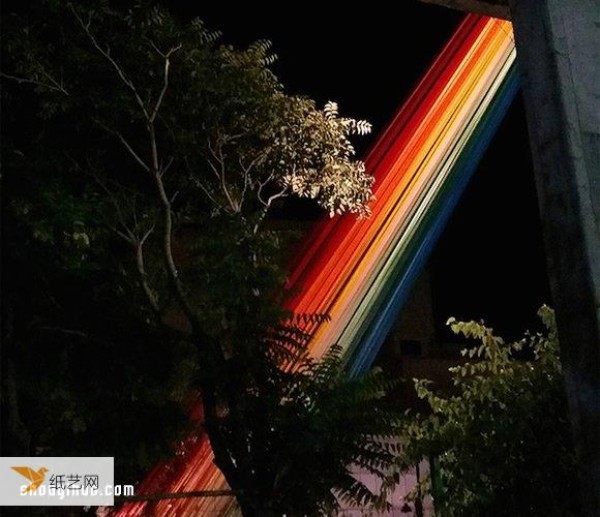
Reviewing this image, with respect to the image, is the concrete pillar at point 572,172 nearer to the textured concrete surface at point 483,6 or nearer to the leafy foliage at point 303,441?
the leafy foliage at point 303,441

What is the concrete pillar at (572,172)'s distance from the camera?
12.7ft

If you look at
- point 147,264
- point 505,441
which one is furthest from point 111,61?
point 505,441

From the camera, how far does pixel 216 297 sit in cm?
554

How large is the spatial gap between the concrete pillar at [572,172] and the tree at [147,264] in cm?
180

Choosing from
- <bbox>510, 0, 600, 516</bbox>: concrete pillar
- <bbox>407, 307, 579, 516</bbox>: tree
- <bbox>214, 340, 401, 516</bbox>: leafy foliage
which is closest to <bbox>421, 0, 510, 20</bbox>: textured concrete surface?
<bbox>407, 307, 579, 516</bbox>: tree

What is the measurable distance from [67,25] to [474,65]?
6.04m

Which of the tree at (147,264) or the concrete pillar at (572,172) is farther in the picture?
the tree at (147,264)

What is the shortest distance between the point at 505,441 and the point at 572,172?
3.01 metres

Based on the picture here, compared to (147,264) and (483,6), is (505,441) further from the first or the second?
(483,6)

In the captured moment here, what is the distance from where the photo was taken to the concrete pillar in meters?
3.87

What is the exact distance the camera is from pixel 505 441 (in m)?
6.27

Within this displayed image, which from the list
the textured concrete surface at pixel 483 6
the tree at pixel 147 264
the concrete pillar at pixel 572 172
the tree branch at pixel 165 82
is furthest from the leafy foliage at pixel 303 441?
the textured concrete surface at pixel 483 6

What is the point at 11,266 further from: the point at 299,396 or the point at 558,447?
the point at 558,447

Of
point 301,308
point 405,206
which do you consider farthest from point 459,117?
point 301,308
